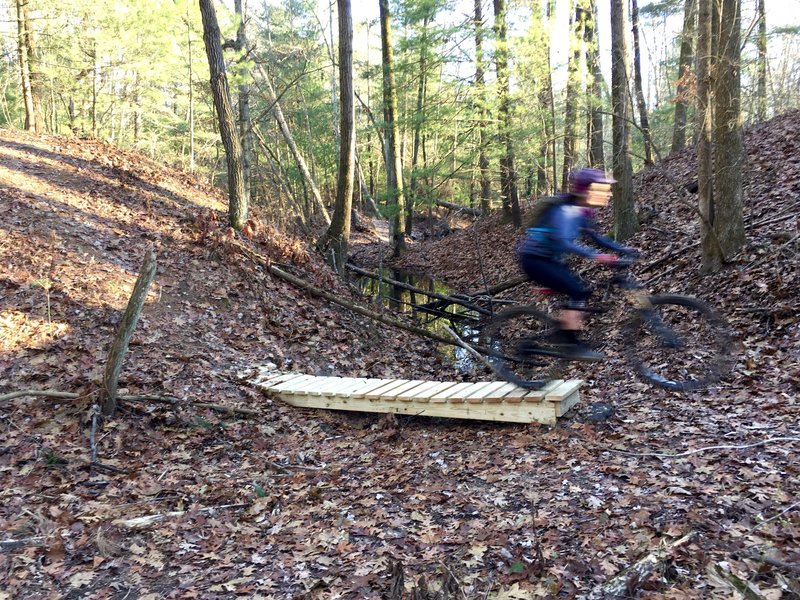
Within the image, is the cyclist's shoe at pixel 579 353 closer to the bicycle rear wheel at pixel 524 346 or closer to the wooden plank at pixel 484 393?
the bicycle rear wheel at pixel 524 346

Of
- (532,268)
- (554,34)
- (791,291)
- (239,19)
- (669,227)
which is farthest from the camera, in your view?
(554,34)

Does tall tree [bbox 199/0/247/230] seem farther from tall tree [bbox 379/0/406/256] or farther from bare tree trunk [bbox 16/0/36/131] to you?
tall tree [bbox 379/0/406/256]

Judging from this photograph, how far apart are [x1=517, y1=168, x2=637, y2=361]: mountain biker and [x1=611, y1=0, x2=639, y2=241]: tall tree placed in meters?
7.30

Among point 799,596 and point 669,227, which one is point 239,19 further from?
point 799,596

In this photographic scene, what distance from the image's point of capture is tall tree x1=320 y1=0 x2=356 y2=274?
14.0 m

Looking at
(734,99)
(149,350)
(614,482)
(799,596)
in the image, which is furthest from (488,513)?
(734,99)

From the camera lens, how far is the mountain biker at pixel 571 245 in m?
5.21

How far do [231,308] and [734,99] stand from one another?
29.9ft

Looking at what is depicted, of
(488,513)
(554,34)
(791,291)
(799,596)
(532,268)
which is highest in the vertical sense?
(554,34)

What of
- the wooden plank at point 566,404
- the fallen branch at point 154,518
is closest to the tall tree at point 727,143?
the wooden plank at point 566,404

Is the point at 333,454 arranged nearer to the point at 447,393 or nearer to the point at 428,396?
the point at 428,396

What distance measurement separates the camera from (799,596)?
305cm

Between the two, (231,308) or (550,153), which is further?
(550,153)

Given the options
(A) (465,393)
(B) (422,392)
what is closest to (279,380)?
(B) (422,392)
